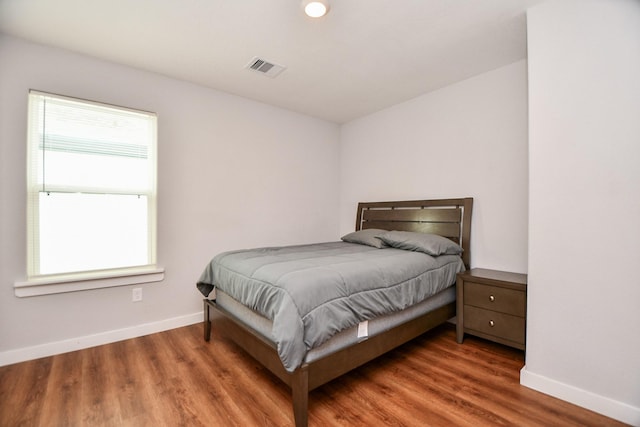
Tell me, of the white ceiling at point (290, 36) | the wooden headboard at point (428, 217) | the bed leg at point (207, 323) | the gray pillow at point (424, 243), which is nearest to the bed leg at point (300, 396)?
the bed leg at point (207, 323)

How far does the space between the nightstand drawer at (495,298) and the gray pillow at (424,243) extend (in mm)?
355

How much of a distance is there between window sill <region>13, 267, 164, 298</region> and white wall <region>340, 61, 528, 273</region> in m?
2.74

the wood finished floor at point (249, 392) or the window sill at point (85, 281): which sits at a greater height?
the window sill at point (85, 281)

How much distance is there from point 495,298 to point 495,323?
0.65 ft

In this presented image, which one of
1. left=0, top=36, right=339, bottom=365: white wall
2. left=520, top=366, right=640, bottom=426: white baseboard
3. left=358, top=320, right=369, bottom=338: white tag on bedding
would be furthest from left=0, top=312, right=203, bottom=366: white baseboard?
left=520, top=366, right=640, bottom=426: white baseboard

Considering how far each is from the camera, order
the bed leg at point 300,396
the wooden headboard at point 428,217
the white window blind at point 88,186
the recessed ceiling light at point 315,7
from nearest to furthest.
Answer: the bed leg at point 300,396, the recessed ceiling light at point 315,7, the white window blind at point 88,186, the wooden headboard at point 428,217

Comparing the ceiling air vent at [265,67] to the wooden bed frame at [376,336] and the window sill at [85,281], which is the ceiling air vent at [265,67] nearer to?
the wooden bed frame at [376,336]

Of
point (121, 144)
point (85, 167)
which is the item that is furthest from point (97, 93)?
point (85, 167)

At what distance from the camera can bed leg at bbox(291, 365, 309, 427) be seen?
1.49m

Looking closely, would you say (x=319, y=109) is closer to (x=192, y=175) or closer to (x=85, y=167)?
(x=192, y=175)

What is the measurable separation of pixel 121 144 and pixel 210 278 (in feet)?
4.83

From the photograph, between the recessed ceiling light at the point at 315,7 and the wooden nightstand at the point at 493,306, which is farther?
the wooden nightstand at the point at 493,306

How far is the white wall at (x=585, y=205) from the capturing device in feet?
5.11

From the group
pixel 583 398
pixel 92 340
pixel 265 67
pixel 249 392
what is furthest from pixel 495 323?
pixel 92 340
